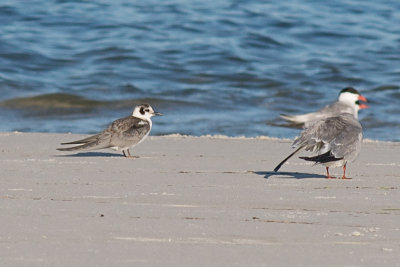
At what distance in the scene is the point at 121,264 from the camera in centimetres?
337

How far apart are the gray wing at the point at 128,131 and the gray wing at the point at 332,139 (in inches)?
68.8

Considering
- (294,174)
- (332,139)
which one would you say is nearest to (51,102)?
(294,174)

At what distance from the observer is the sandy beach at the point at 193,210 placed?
3.56 meters

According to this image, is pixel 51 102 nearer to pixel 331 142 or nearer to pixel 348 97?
pixel 348 97

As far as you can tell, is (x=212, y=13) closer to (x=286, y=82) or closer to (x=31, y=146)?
(x=286, y=82)

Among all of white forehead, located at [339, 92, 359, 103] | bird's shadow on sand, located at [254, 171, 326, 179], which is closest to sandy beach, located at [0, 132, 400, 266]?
bird's shadow on sand, located at [254, 171, 326, 179]

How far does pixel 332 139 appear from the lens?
19.3ft

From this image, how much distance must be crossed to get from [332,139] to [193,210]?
5.63 ft

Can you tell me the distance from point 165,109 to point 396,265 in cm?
869

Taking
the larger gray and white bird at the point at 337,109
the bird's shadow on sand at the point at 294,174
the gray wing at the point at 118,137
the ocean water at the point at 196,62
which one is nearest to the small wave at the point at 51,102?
the ocean water at the point at 196,62

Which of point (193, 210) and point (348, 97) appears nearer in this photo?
point (193, 210)

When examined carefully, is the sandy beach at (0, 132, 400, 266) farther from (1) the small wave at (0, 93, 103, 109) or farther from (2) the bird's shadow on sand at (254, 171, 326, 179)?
(1) the small wave at (0, 93, 103, 109)

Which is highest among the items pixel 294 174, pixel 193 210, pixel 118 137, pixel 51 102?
pixel 193 210

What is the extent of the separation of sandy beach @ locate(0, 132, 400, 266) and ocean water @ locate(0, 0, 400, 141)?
3.78 metres
